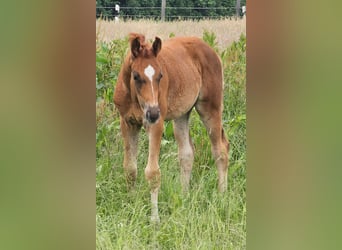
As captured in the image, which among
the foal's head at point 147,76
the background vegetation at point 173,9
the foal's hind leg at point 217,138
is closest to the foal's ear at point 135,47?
the foal's head at point 147,76

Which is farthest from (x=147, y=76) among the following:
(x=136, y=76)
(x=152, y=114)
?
(x=152, y=114)

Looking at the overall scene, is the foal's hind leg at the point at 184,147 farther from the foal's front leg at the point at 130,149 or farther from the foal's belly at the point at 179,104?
the foal's front leg at the point at 130,149

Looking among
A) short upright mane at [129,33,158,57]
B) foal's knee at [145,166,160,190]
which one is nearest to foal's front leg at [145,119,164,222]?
foal's knee at [145,166,160,190]

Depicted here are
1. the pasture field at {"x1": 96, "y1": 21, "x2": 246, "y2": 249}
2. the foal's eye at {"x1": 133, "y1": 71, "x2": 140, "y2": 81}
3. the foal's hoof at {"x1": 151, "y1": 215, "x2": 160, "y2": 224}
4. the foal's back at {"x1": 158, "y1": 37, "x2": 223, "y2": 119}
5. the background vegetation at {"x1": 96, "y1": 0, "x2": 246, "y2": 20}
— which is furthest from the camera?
the foal's back at {"x1": 158, "y1": 37, "x2": 223, "y2": 119}

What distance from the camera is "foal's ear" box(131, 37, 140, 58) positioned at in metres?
1.55

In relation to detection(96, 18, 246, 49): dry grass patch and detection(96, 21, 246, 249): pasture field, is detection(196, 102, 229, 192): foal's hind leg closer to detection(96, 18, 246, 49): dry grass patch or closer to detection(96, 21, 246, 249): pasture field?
detection(96, 21, 246, 249): pasture field

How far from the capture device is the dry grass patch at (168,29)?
52.7 inches

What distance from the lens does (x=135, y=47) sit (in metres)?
1.60

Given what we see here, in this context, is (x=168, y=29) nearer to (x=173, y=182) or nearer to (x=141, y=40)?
(x=141, y=40)
